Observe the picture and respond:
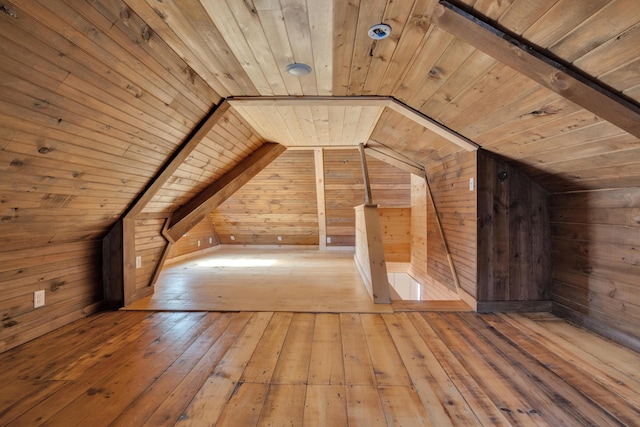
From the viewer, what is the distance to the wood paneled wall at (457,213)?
9.02 ft

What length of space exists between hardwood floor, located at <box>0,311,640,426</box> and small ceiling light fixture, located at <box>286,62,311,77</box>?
187 centimetres

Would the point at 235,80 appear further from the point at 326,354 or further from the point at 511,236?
the point at 511,236

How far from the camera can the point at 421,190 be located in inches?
185

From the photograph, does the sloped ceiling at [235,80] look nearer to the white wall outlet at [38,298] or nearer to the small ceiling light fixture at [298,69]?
the small ceiling light fixture at [298,69]

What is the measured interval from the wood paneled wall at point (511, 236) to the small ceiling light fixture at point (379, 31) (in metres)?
1.61

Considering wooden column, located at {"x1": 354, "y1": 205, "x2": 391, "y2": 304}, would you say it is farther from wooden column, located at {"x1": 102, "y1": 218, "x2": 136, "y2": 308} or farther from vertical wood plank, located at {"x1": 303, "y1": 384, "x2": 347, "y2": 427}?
wooden column, located at {"x1": 102, "y1": 218, "x2": 136, "y2": 308}

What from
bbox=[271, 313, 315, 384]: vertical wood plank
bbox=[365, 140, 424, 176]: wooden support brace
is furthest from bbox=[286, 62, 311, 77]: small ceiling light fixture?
bbox=[365, 140, 424, 176]: wooden support brace

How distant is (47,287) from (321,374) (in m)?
2.29

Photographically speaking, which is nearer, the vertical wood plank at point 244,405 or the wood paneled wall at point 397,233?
the vertical wood plank at point 244,405

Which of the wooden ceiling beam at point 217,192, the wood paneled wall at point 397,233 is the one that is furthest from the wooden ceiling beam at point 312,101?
the wood paneled wall at point 397,233

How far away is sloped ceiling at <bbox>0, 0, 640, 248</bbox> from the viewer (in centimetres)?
125

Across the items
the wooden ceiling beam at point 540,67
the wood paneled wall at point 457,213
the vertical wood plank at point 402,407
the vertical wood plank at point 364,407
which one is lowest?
the vertical wood plank at point 402,407

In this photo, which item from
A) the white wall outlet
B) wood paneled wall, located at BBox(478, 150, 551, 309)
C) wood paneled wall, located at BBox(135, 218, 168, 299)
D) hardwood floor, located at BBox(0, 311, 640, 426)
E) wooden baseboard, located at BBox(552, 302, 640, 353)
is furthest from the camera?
wood paneled wall, located at BBox(135, 218, 168, 299)

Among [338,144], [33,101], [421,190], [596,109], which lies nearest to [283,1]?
[33,101]
